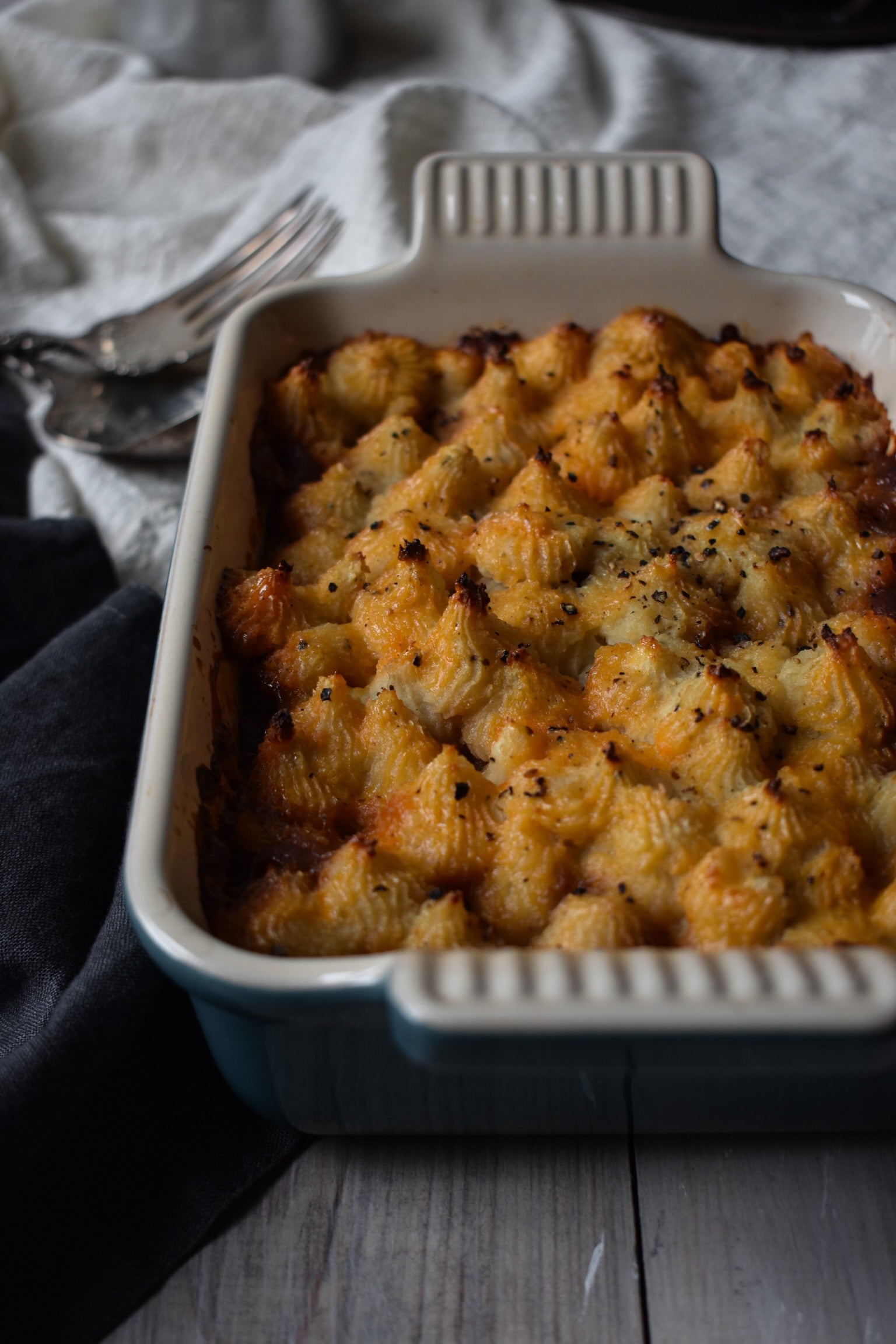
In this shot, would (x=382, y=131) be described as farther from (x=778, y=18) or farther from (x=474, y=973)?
(x=474, y=973)

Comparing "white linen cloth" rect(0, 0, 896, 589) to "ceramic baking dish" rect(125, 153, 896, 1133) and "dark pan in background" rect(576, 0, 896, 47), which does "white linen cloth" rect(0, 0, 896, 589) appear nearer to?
"dark pan in background" rect(576, 0, 896, 47)

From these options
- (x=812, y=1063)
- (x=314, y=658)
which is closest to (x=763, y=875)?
(x=812, y=1063)

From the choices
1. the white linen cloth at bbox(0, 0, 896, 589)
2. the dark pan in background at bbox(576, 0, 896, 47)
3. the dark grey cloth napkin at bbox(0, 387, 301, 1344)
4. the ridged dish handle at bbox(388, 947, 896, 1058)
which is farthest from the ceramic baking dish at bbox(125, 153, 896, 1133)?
the dark pan in background at bbox(576, 0, 896, 47)

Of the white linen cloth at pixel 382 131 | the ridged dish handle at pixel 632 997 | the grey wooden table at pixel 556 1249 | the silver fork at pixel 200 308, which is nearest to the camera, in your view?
the ridged dish handle at pixel 632 997

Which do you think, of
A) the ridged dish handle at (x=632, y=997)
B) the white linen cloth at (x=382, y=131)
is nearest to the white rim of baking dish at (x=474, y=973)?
the ridged dish handle at (x=632, y=997)

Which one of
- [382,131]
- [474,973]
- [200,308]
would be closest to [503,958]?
[474,973]

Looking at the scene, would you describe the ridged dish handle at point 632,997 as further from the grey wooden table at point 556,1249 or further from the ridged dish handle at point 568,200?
the ridged dish handle at point 568,200
